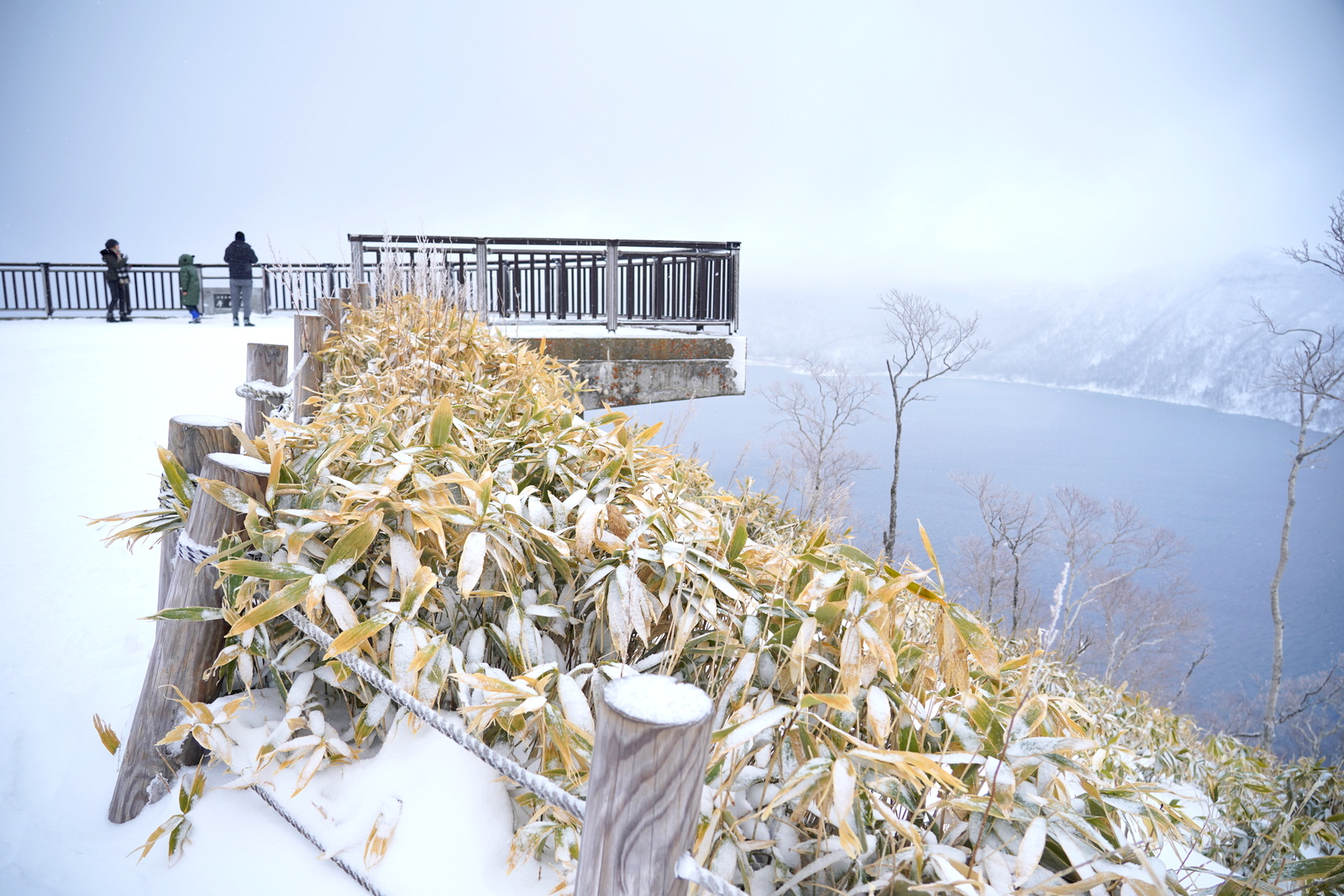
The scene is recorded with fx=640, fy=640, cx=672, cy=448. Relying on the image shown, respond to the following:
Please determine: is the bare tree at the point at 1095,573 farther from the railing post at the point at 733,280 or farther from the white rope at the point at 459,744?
the white rope at the point at 459,744

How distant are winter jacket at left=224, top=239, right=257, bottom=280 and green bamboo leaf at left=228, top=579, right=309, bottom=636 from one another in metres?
12.1

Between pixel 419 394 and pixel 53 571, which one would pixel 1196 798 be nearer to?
pixel 419 394

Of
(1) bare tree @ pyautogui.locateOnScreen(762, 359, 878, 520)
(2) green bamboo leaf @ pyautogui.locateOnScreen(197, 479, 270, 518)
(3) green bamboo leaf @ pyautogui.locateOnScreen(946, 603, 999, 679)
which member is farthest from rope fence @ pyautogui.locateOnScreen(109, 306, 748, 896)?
(1) bare tree @ pyautogui.locateOnScreen(762, 359, 878, 520)

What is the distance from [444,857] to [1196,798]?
59.0 inches

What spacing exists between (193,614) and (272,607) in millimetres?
302

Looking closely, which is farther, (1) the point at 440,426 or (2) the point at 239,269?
(2) the point at 239,269

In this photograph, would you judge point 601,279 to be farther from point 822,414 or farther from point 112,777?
point 822,414

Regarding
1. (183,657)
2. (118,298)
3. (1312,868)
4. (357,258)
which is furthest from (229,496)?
(118,298)

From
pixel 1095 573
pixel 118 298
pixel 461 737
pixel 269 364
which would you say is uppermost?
pixel 118 298

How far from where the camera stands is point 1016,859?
3.07ft

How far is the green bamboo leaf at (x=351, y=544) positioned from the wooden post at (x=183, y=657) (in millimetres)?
256

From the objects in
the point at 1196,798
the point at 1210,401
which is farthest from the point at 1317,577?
the point at 1196,798

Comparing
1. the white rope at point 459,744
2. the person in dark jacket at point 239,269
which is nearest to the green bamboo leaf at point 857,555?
the white rope at point 459,744

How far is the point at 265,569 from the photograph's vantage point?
1227mm
